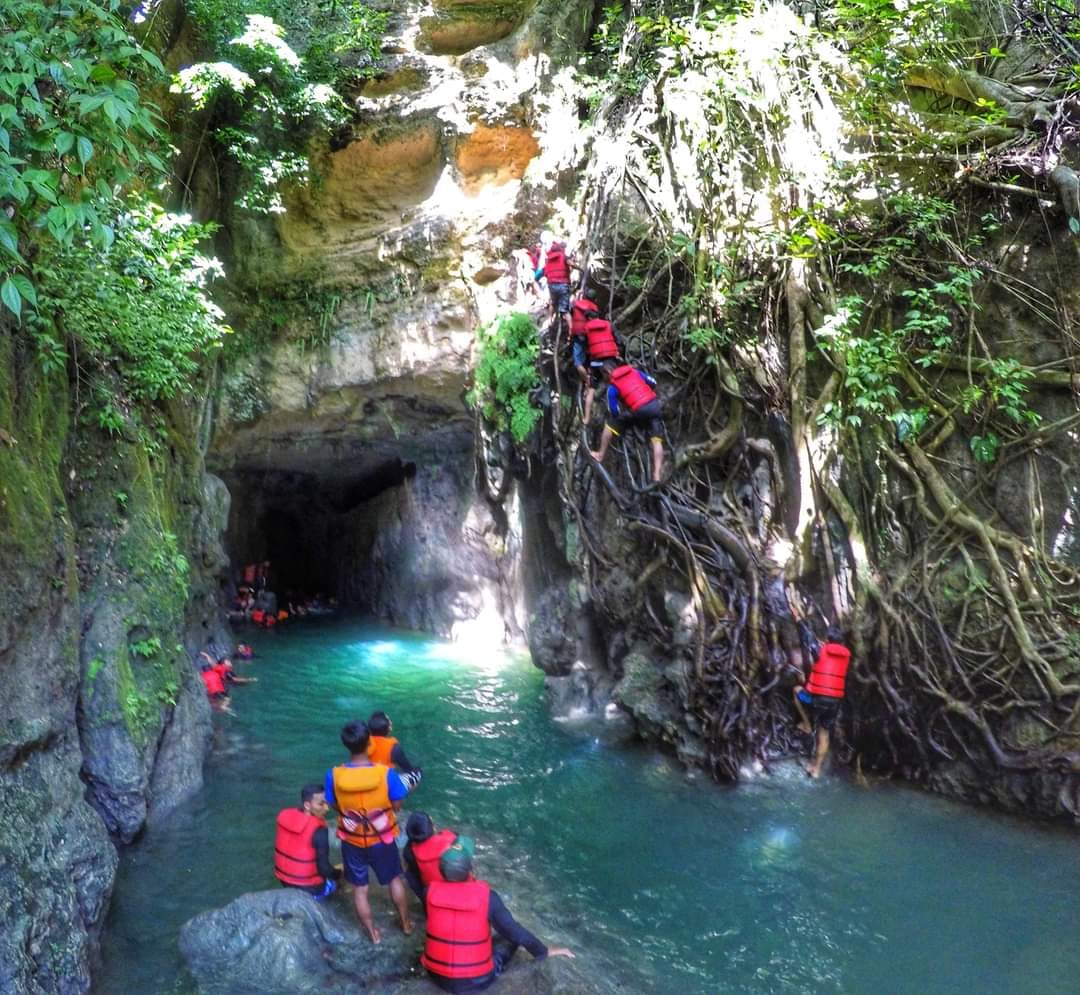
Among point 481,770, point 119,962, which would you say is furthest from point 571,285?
point 119,962

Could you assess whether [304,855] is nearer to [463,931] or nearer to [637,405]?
[463,931]

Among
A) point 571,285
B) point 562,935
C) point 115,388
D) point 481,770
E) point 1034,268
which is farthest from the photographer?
point 571,285

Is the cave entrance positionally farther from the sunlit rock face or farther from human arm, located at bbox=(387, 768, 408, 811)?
human arm, located at bbox=(387, 768, 408, 811)

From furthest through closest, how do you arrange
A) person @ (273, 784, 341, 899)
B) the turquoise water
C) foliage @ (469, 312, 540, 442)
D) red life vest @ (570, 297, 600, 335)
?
foliage @ (469, 312, 540, 442) < red life vest @ (570, 297, 600, 335) < person @ (273, 784, 341, 899) < the turquoise water

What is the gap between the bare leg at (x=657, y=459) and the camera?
8633 millimetres

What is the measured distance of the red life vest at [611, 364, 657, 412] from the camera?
8.64 m

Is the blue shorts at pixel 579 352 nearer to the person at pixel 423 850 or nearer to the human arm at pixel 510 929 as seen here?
the person at pixel 423 850

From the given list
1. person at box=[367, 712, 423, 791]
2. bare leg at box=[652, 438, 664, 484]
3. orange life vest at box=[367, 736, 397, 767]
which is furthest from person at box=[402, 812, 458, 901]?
bare leg at box=[652, 438, 664, 484]

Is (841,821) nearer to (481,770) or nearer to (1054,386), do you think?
(481,770)

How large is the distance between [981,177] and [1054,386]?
7.23 ft

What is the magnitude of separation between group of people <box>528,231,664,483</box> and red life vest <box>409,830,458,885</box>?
15.0ft

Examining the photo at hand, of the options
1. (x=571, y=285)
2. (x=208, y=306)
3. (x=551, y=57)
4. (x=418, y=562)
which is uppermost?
(x=551, y=57)

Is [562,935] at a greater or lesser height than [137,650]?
lesser

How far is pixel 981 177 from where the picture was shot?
783 cm
